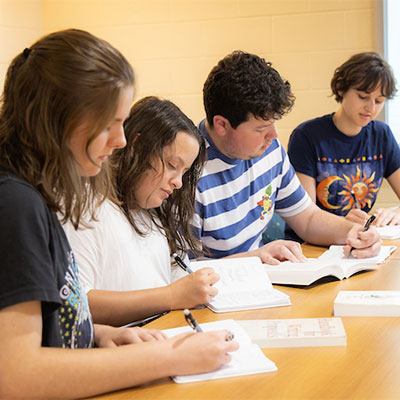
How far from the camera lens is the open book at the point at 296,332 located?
43.7 inches

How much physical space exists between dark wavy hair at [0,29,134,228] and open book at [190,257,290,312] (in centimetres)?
59

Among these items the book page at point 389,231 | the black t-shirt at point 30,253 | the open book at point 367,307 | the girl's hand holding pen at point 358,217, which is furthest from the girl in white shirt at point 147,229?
the book page at point 389,231

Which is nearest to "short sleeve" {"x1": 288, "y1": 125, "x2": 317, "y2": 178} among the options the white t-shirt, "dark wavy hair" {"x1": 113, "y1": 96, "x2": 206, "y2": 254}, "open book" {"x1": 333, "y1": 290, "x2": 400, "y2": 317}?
"dark wavy hair" {"x1": 113, "y1": 96, "x2": 206, "y2": 254}

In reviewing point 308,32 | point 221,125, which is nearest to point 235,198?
point 221,125

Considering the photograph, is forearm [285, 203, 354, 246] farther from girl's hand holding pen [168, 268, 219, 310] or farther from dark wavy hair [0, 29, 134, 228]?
dark wavy hair [0, 29, 134, 228]

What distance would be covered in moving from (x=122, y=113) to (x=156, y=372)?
43cm

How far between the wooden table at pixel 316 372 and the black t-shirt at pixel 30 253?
0.20 m

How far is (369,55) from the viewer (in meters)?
2.61

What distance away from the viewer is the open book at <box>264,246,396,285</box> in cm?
154

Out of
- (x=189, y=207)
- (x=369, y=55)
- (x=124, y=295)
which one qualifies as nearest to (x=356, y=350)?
(x=124, y=295)

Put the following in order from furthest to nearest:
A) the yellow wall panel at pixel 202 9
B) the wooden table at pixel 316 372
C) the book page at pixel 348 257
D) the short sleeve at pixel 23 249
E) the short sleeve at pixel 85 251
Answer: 1. the yellow wall panel at pixel 202 9
2. the book page at pixel 348 257
3. the short sleeve at pixel 85 251
4. the wooden table at pixel 316 372
5. the short sleeve at pixel 23 249

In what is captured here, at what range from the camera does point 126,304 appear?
51.6 inches

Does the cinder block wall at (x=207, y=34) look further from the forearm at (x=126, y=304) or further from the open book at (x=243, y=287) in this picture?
the forearm at (x=126, y=304)

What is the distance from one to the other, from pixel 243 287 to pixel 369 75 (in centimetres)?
150
